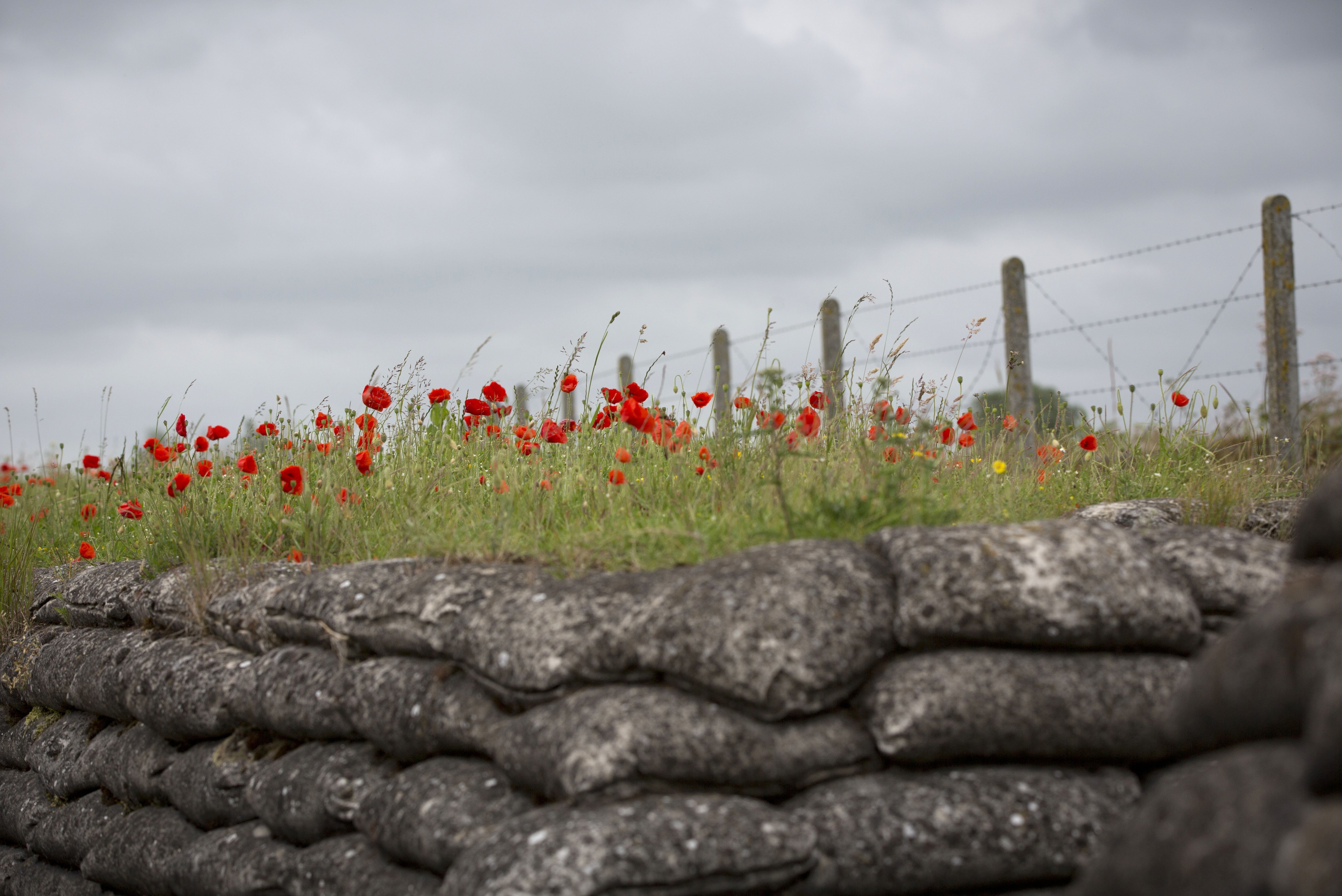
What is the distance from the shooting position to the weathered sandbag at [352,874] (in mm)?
2564

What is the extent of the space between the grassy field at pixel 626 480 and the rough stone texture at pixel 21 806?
90 cm

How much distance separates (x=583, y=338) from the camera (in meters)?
4.65

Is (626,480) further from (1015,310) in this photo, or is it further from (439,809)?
(1015,310)

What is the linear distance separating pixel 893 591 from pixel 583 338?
2.55 m

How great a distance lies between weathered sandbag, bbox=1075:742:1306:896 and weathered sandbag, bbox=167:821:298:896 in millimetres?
2341

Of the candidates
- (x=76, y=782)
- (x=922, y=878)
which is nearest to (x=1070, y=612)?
(x=922, y=878)

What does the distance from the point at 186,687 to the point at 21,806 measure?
5.86ft

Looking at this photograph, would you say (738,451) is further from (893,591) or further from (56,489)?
(56,489)

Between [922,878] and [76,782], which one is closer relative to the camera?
[922,878]

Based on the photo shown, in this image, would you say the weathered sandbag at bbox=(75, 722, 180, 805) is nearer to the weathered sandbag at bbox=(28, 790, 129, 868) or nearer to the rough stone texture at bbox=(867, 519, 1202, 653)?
the weathered sandbag at bbox=(28, 790, 129, 868)

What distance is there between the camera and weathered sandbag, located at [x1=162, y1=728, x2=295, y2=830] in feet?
11.1

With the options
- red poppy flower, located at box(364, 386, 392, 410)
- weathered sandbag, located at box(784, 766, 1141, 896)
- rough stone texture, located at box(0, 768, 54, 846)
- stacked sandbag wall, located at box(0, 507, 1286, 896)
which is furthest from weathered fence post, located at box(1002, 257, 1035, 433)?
rough stone texture, located at box(0, 768, 54, 846)

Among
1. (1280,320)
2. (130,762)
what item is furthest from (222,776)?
(1280,320)

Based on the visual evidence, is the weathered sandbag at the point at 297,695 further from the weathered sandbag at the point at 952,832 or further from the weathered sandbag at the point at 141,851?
the weathered sandbag at the point at 952,832
